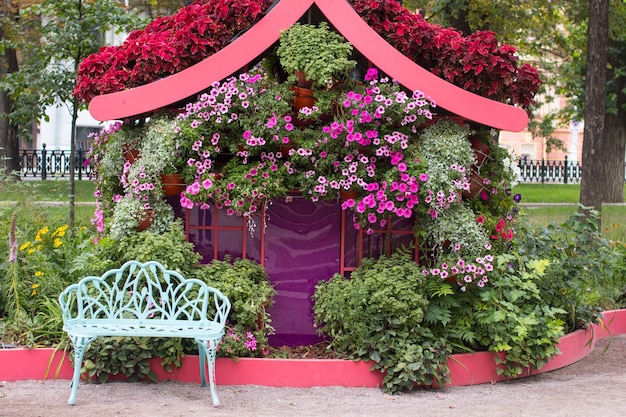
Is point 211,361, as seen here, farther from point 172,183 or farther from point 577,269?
point 577,269

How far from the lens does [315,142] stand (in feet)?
21.4

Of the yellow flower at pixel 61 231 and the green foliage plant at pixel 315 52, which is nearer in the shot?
the green foliage plant at pixel 315 52

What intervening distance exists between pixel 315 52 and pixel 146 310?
2290 millimetres

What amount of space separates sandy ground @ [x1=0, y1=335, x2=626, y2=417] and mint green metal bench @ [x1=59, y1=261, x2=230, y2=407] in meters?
0.19

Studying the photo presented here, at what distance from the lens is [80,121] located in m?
32.4

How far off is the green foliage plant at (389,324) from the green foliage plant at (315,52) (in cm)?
158

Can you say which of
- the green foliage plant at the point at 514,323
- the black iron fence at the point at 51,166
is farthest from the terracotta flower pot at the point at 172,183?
the black iron fence at the point at 51,166

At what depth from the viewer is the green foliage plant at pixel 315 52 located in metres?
6.35

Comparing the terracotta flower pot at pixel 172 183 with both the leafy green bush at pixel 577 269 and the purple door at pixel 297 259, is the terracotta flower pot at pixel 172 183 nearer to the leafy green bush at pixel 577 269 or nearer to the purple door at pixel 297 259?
the purple door at pixel 297 259

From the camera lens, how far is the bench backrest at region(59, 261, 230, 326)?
5.92 meters

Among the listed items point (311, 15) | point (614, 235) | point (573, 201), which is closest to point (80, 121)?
point (573, 201)

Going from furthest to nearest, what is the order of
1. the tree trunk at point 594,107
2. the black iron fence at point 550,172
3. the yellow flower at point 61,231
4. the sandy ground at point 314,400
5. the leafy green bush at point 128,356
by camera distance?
1. the black iron fence at point 550,172
2. the tree trunk at point 594,107
3. the yellow flower at point 61,231
4. the leafy green bush at point 128,356
5. the sandy ground at point 314,400

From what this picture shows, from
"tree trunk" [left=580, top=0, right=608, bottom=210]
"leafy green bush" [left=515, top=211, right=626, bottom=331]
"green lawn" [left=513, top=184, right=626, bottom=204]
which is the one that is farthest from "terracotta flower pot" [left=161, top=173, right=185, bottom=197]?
"green lawn" [left=513, top=184, right=626, bottom=204]

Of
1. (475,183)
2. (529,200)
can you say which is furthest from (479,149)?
(529,200)
